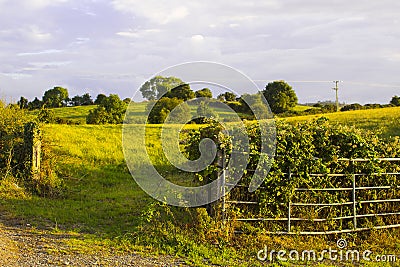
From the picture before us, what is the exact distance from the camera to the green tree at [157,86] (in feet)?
27.7

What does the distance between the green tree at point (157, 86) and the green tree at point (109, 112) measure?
2928cm

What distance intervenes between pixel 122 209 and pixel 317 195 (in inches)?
187

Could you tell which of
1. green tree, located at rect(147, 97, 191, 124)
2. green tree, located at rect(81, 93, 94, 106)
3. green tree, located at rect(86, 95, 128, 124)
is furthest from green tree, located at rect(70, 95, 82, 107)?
green tree, located at rect(147, 97, 191, 124)

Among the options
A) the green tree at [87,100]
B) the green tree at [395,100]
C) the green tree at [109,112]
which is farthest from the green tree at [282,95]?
the green tree at [87,100]

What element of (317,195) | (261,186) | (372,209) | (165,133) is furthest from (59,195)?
(372,209)

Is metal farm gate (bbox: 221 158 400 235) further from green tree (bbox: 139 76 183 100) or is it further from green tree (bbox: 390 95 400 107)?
green tree (bbox: 390 95 400 107)

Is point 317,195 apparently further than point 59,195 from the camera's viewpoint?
No

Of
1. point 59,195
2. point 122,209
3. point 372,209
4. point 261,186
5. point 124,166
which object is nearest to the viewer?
point 261,186

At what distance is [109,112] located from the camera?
38719 millimetres

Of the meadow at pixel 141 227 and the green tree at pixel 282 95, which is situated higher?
the green tree at pixel 282 95

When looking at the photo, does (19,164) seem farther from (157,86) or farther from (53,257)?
(53,257)

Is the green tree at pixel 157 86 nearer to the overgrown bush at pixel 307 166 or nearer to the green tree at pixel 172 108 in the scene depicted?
the green tree at pixel 172 108

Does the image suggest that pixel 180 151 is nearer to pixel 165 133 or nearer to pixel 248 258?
pixel 165 133

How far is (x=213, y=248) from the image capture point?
7145 mm
